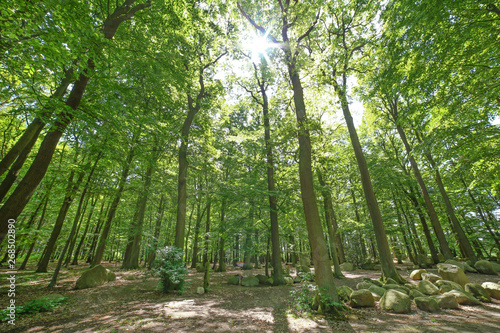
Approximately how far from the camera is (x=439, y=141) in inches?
286

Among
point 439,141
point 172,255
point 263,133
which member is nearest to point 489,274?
point 439,141

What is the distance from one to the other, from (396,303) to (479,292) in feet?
11.0

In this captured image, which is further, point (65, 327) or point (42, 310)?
point (42, 310)

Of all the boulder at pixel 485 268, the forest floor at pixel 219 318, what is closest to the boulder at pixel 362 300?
the forest floor at pixel 219 318

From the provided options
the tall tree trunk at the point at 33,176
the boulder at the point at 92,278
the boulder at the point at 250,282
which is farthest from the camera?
the boulder at the point at 250,282

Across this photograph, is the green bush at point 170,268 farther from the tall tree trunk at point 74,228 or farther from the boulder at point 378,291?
the boulder at point 378,291

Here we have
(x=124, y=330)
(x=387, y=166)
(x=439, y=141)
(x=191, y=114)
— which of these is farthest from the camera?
(x=387, y=166)

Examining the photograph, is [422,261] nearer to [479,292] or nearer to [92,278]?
[479,292]

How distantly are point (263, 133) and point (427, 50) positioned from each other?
31.0 ft

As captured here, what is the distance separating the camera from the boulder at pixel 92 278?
848 centimetres

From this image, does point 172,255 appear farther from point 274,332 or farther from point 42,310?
point 274,332

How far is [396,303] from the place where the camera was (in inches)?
215

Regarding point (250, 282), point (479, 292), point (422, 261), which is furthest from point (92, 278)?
point (422, 261)

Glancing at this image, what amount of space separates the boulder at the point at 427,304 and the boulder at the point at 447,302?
0.29 m
